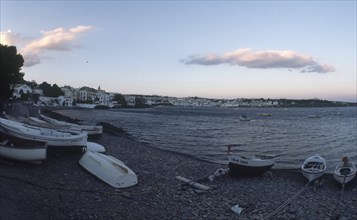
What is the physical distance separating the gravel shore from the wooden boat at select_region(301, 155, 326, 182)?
20.1 inches

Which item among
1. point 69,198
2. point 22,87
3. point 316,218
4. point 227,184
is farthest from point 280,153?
point 22,87

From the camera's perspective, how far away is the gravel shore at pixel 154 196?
11.2 metres

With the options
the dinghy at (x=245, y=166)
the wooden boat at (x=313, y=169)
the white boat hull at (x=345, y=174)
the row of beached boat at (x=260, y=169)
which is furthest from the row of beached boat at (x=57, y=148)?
the white boat hull at (x=345, y=174)

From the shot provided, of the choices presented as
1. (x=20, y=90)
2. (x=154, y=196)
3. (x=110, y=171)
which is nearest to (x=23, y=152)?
(x=110, y=171)

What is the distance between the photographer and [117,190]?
14320mm

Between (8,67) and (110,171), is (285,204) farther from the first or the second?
(8,67)

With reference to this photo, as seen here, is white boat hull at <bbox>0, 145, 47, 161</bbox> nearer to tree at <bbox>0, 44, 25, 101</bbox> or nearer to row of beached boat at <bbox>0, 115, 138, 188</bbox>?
row of beached boat at <bbox>0, 115, 138, 188</bbox>

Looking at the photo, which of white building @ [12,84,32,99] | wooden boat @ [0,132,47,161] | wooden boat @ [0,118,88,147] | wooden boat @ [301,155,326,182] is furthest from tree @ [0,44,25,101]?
white building @ [12,84,32,99]

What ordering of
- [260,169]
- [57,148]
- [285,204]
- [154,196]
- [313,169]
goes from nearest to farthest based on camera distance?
1. [154,196]
2. [285,204]
3. [57,148]
4. [260,169]
5. [313,169]

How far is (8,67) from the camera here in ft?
141

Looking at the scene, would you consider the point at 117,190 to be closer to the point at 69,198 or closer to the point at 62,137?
the point at 69,198

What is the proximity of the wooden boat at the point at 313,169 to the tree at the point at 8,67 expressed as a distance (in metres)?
36.9

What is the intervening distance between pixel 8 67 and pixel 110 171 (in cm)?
3460

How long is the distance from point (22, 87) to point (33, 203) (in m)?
126
